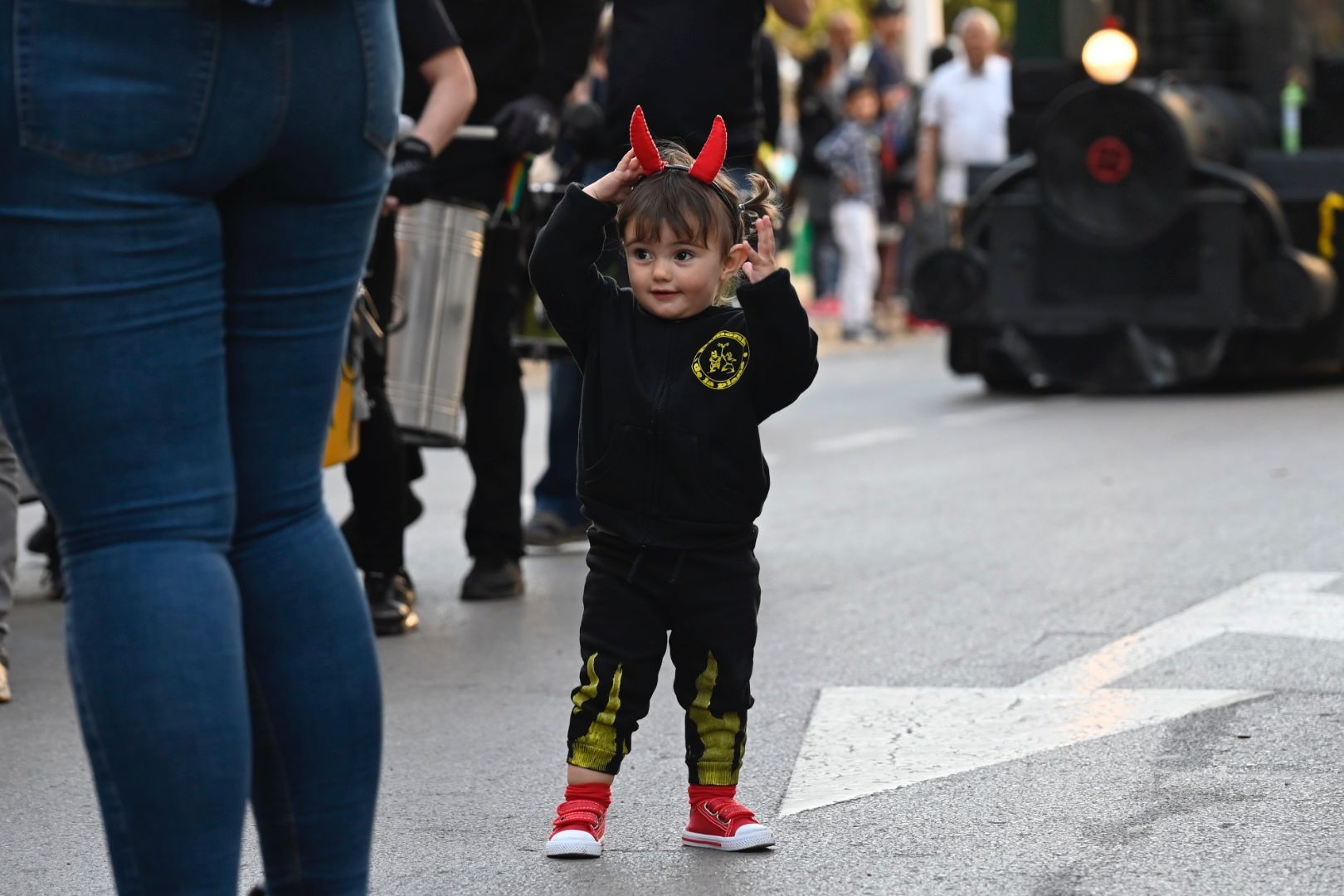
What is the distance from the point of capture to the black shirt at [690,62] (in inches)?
216

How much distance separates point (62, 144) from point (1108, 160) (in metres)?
9.17

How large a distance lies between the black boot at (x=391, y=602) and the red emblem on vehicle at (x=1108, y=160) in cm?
623

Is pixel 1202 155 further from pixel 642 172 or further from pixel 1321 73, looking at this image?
pixel 642 172

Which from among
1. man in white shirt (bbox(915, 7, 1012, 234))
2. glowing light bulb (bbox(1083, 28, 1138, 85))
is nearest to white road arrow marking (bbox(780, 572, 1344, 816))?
glowing light bulb (bbox(1083, 28, 1138, 85))

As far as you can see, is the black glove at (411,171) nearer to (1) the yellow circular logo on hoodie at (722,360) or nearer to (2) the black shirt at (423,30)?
(2) the black shirt at (423,30)

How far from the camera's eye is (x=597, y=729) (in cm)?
334

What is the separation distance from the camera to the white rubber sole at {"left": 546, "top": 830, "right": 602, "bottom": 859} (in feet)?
10.8

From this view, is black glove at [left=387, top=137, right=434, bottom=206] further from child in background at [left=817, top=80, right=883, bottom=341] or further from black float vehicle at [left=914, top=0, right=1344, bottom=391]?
child in background at [left=817, top=80, right=883, bottom=341]

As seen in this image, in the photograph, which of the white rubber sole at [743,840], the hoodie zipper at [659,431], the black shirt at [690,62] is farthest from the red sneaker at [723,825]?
the black shirt at [690,62]

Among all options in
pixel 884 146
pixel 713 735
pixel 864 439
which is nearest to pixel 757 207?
pixel 713 735

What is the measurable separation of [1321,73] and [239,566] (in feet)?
32.5

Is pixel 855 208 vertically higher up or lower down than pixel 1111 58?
lower down

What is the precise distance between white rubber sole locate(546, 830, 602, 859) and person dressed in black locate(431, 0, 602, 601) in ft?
7.95

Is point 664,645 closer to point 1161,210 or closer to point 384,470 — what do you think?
point 384,470
